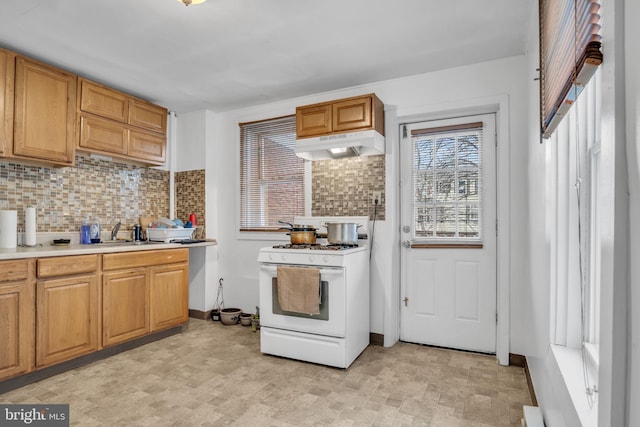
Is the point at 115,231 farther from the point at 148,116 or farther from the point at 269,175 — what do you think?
the point at 269,175

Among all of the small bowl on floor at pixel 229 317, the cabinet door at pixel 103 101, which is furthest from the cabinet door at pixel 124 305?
the cabinet door at pixel 103 101

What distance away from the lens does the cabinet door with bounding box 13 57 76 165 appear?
110 inches

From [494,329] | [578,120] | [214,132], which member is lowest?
[494,329]

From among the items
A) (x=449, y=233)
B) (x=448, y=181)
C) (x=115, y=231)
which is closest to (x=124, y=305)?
(x=115, y=231)

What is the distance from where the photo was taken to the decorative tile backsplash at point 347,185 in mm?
3508

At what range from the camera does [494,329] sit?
312cm

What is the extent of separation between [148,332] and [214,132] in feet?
7.81

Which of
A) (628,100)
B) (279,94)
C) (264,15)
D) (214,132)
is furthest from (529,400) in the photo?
(214,132)

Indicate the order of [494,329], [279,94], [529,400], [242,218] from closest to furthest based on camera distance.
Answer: [529,400]
[494,329]
[279,94]
[242,218]

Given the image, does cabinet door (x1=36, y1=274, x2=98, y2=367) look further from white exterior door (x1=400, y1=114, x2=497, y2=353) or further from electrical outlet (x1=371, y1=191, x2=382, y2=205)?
white exterior door (x1=400, y1=114, x2=497, y2=353)

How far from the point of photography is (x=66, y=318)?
274 centimetres

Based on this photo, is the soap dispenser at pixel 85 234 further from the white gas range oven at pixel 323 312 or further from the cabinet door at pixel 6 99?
the white gas range oven at pixel 323 312

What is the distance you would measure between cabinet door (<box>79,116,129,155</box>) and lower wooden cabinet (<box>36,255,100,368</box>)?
109 cm

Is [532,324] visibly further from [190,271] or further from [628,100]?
[190,271]
